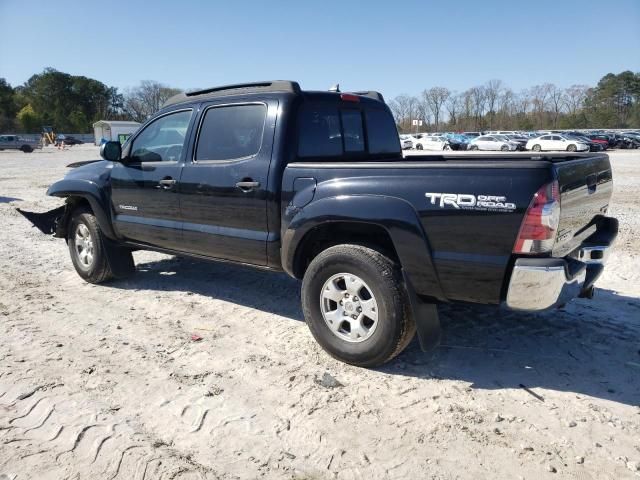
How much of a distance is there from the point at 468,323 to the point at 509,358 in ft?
2.22

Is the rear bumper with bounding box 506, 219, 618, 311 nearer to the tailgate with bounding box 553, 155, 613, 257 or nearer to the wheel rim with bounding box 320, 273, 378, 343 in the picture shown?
the tailgate with bounding box 553, 155, 613, 257

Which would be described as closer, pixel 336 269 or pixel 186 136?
pixel 336 269

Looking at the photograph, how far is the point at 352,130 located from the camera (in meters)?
4.65

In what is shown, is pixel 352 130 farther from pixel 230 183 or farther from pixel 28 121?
pixel 28 121

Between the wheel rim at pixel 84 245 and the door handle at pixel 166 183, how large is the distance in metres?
1.45

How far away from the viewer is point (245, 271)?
6258 mm

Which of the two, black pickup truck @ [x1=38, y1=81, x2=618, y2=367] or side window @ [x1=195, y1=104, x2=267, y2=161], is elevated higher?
side window @ [x1=195, y1=104, x2=267, y2=161]

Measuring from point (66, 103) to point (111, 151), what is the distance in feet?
365

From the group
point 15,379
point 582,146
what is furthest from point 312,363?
point 582,146

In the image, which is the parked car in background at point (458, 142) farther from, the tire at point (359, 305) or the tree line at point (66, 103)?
the tree line at point (66, 103)

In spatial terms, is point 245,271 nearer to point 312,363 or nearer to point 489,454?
point 312,363

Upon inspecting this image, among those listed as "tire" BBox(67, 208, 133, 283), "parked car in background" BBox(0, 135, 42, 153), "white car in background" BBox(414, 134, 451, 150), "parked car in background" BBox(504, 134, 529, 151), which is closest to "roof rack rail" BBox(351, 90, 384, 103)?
"tire" BBox(67, 208, 133, 283)

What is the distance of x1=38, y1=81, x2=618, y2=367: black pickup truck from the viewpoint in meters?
2.97

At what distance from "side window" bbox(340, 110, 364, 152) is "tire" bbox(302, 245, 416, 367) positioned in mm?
1327
